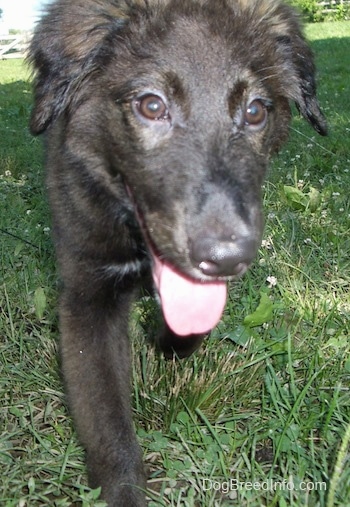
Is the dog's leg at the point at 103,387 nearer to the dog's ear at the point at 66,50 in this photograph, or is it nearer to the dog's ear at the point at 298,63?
the dog's ear at the point at 66,50

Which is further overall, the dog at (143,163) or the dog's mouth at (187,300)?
the dog's mouth at (187,300)

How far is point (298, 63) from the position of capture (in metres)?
2.79

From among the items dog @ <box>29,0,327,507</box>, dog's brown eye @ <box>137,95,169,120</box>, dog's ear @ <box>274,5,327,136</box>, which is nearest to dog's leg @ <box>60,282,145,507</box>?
dog @ <box>29,0,327,507</box>

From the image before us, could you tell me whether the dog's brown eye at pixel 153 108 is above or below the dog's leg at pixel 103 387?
above

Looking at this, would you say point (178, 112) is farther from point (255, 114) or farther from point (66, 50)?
point (66, 50)

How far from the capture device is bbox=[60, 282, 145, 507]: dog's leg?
2240 mm

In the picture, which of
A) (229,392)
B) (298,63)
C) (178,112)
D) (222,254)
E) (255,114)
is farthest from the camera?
(298,63)

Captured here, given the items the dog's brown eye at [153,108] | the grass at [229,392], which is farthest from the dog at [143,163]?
the grass at [229,392]

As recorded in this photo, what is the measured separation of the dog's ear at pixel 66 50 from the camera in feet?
8.02

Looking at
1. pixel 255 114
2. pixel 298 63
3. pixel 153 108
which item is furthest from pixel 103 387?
pixel 298 63

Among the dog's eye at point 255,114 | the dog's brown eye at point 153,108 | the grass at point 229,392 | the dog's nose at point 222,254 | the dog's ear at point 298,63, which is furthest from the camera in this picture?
the dog's ear at point 298,63

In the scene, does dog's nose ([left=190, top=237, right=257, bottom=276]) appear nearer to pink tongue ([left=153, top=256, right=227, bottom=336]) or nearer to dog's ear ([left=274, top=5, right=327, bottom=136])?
pink tongue ([left=153, top=256, right=227, bottom=336])

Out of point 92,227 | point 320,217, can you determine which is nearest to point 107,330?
point 92,227

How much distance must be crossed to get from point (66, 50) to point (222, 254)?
103cm
